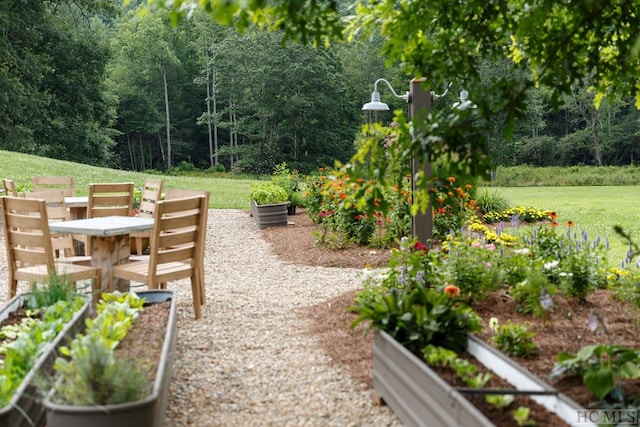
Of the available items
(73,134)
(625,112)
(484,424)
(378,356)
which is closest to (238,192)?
(73,134)

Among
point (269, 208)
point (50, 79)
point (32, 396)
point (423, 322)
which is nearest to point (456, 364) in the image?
point (423, 322)

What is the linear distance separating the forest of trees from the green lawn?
282 inches

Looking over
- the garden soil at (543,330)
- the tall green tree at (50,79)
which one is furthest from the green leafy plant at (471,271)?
the tall green tree at (50,79)

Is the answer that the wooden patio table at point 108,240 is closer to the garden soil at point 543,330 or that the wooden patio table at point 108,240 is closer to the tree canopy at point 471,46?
the garden soil at point 543,330

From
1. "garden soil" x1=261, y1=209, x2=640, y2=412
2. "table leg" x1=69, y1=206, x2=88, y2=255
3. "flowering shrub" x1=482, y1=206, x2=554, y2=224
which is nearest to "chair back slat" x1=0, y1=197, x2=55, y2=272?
"garden soil" x1=261, y1=209, x2=640, y2=412

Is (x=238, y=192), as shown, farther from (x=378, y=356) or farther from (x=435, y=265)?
(x=378, y=356)

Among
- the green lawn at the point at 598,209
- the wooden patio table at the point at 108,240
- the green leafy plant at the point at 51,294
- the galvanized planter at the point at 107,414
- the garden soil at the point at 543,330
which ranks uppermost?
the wooden patio table at the point at 108,240

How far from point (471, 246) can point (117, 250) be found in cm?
305

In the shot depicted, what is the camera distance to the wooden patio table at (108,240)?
5426 mm

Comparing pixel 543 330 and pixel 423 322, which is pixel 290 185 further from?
pixel 423 322

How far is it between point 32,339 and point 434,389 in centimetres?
236

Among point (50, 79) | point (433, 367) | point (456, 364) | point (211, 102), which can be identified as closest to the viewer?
point (456, 364)
